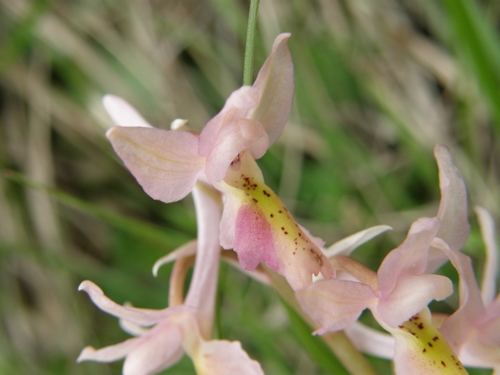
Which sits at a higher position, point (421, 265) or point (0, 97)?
point (0, 97)

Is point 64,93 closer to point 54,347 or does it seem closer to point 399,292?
point 54,347

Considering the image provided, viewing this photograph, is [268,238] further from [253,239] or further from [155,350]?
[155,350]

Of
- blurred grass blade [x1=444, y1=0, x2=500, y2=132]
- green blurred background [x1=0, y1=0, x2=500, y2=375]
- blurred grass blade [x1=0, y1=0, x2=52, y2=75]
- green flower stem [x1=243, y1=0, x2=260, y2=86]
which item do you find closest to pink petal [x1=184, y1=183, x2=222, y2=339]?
green flower stem [x1=243, y1=0, x2=260, y2=86]

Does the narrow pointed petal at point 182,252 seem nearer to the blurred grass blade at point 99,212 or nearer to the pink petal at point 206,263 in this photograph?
the pink petal at point 206,263

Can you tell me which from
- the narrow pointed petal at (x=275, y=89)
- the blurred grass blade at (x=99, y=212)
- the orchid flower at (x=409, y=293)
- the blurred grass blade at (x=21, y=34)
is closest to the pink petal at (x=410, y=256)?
the orchid flower at (x=409, y=293)

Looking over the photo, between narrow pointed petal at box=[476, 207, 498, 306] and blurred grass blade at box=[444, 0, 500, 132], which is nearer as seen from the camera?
narrow pointed petal at box=[476, 207, 498, 306]

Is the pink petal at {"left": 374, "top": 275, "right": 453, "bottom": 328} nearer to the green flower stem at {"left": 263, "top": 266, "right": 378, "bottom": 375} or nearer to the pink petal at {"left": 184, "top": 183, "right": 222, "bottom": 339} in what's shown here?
the green flower stem at {"left": 263, "top": 266, "right": 378, "bottom": 375}

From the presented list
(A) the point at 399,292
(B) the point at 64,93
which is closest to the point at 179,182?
(A) the point at 399,292

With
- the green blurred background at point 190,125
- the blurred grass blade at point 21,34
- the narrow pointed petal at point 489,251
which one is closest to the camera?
the narrow pointed petal at point 489,251
